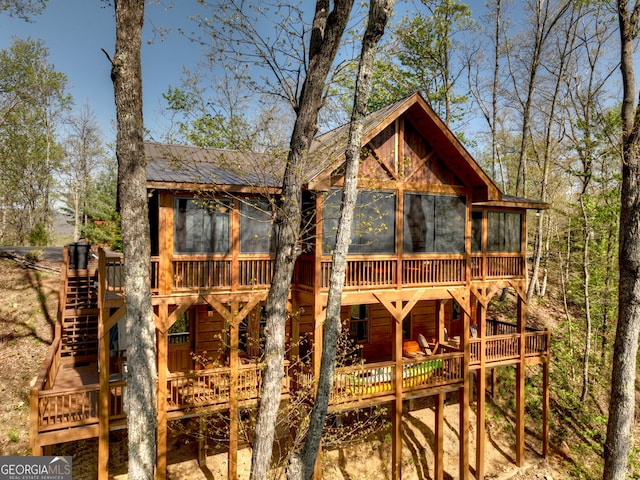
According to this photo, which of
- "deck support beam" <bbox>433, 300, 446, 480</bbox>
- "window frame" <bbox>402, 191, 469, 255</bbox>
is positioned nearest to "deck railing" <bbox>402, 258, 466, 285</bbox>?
"window frame" <bbox>402, 191, 469, 255</bbox>

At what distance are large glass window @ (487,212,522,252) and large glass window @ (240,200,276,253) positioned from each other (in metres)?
7.84

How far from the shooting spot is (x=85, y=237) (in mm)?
29531

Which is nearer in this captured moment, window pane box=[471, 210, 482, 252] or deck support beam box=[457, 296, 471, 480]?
deck support beam box=[457, 296, 471, 480]

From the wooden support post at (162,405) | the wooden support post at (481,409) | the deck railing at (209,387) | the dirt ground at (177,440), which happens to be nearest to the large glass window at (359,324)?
the dirt ground at (177,440)

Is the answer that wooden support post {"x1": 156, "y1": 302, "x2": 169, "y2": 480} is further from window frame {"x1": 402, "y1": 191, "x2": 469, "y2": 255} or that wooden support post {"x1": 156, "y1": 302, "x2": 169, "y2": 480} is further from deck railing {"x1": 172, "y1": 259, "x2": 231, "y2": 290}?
window frame {"x1": 402, "y1": 191, "x2": 469, "y2": 255}

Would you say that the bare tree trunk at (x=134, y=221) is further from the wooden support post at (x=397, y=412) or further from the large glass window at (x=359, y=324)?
the large glass window at (x=359, y=324)

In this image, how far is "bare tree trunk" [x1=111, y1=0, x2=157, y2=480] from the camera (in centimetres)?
679

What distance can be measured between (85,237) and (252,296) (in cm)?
2504

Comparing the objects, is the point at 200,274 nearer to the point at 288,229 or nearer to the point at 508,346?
the point at 288,229

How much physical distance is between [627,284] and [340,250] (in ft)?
23.7

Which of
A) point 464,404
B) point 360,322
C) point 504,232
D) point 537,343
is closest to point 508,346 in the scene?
point 537,343

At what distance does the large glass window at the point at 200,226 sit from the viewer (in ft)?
32.0

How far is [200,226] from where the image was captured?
999 cm

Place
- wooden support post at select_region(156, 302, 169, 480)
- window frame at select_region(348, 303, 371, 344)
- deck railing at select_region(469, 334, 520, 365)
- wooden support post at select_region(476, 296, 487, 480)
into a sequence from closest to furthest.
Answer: wooden support post at select_region(156, 302, 169, 480) → wooden support post at select_region(476, 296, 487, 480) → deck railing at select_region(469, 334, 520, 365) → window frame at select_region(348, 303, 371, 344)
